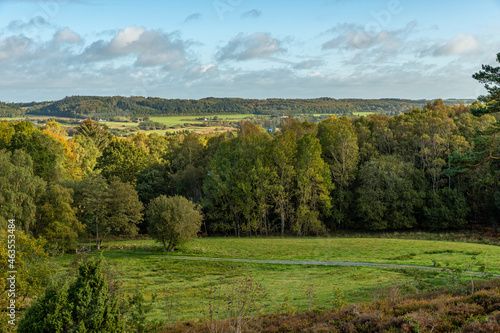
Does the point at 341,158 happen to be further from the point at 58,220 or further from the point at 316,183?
the point at 58,220

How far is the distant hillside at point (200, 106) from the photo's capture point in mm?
102500

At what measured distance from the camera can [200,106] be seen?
494 feet

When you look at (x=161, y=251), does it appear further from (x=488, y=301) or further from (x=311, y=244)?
(x=488, y=301)


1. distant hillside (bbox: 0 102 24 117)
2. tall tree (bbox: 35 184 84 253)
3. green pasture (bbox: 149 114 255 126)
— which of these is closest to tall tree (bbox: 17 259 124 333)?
tall tree (bbox: 35 184 84 253)

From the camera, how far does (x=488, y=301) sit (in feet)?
33.7

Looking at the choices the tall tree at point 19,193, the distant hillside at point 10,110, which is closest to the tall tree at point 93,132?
the tall tree at point 19,193

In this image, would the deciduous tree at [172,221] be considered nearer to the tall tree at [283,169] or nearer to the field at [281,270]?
the field at [281,270]

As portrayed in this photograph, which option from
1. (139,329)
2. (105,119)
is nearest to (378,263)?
(139,329)

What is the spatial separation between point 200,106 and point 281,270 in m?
133

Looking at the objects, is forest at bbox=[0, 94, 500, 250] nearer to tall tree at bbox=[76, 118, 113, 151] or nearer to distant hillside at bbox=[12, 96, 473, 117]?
tall tree at bbox=[76, 118, 113, 151]

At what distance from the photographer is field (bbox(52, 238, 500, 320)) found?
1639 centimetres

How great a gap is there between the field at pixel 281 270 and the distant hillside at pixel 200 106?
6981 centimetres

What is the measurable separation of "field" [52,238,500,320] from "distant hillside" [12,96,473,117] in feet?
229

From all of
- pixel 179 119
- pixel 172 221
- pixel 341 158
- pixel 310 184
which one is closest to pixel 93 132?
pixel 179 119
